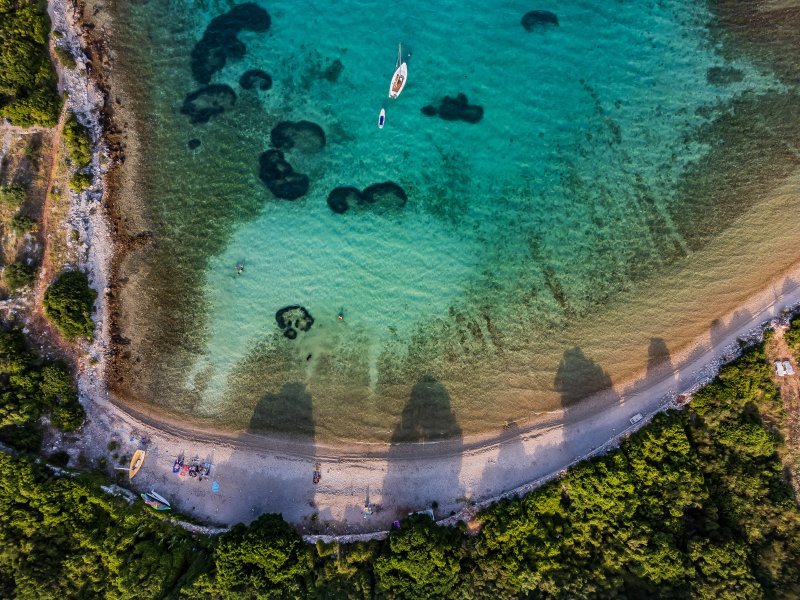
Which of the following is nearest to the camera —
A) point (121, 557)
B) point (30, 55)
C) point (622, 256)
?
point (121, 557)

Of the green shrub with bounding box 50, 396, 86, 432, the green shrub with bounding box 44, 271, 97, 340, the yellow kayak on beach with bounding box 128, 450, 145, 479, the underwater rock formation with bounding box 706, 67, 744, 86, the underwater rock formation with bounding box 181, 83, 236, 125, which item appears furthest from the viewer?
the underwater rock formation with bounding box 181, 83, 236, 125

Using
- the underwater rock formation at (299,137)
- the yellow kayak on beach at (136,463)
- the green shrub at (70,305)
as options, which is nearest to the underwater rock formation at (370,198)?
the underwater rock formation at (299,137)

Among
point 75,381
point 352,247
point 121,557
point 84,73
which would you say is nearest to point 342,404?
point 352,247

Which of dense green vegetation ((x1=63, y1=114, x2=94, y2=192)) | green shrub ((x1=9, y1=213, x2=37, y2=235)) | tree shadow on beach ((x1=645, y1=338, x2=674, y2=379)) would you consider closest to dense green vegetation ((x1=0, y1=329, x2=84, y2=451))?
green shrub ((x1=9, y1=213, x2=37, y2=235))

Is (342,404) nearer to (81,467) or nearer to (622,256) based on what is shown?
(81,467)

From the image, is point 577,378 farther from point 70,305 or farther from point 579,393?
point 70,305

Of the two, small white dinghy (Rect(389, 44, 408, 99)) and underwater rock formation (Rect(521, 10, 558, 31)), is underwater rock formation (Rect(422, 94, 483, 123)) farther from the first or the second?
underwater rock formation (Rect(521, 10, 558, 31))
